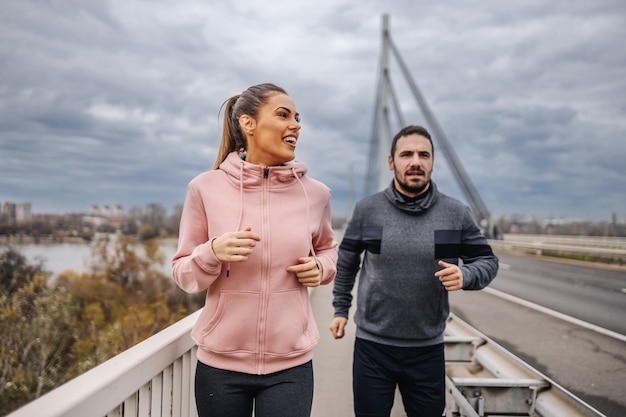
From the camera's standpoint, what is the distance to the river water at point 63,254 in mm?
45781

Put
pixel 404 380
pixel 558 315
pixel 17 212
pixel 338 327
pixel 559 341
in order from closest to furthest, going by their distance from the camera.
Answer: pixel 404 380, pixel 338 327, pixel 559 341, pixel 558 315, pixel 17 212

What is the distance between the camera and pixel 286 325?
1.44 meters

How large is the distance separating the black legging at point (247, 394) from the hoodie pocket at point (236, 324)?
0.26 feet

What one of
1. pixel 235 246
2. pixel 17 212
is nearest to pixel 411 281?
pixel 235 246

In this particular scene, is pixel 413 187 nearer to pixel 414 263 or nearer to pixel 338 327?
pixel 414 263

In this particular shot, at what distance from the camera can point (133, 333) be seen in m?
44.6

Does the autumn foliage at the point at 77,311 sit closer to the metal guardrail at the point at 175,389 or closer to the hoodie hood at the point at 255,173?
the metal guardrail at the point at 175,389

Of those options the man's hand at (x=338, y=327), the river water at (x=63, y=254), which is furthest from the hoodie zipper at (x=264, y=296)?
the river water at (x=63, y=254)

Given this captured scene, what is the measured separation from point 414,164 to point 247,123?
0.82 m

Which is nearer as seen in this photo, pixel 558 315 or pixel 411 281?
pixel 411 281

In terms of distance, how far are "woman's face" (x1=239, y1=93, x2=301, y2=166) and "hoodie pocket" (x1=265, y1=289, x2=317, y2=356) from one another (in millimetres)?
437

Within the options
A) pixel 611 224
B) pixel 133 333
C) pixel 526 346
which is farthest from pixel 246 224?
pixel 133 333

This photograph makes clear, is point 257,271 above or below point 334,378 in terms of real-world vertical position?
above

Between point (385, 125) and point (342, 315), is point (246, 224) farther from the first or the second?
point (385, 125)
